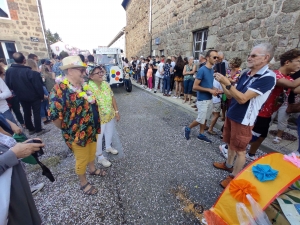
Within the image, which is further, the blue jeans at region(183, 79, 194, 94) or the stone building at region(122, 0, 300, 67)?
the blue jeans at region(183, 79, 194, 94)

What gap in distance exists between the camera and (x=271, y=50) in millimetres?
1713

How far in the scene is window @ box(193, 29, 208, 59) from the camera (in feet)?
21.8

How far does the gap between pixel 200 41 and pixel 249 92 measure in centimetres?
609

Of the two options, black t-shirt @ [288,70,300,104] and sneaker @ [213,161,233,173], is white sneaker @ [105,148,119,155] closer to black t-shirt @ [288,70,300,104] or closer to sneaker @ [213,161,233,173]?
sneaker @ [213,161,233,173]

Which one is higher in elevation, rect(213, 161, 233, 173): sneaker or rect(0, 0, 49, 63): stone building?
rect(0, 0, 49, 63): stone building

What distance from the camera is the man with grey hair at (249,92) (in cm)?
171

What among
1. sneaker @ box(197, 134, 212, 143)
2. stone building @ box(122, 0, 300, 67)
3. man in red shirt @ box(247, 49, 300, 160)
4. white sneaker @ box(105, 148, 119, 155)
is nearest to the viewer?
man in red shirt @ box(247, 49, 300, 160)

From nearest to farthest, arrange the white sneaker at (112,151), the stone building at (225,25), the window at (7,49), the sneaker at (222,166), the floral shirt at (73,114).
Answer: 1. the floral shirt at (73,114)
2. the sneaker at (222,166)
3. the white sneaker at (112,151)
4. the stone building at (225,25)
5. the window at (7,49)

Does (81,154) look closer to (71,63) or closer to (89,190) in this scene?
(89,190)

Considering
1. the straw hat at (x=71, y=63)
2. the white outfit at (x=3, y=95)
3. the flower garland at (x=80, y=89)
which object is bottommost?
the white outfit at (x=3, y=95)

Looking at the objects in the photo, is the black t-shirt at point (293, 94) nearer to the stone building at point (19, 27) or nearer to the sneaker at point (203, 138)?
the sneaker at point (203, 138)

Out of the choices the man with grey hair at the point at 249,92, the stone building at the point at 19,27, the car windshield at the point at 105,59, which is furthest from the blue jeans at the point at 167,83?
the stone building at the point at 19,27

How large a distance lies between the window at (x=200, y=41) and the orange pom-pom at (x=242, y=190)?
656 cm

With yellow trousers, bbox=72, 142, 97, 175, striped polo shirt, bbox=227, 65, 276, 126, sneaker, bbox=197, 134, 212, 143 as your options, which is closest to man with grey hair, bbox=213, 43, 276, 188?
striped polo shirt, bbox=227, 65, 276, 126
